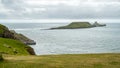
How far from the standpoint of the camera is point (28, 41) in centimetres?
15362

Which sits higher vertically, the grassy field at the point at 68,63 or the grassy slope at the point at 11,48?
the grassy field at the point at 68,63

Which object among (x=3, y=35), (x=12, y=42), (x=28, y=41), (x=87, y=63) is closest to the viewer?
(x=87, y=63)

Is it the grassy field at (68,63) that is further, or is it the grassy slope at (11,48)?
the grassy slope at (11,48)

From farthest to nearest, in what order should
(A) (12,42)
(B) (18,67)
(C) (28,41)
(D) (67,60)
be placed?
1. (C) (28,41)
2. (A) (12,42)
3. (D) (67,60)
4. (B) (18,67)

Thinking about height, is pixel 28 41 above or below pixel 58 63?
below

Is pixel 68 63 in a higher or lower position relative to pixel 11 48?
higher

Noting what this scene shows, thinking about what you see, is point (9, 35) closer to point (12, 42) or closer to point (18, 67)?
point (12, 42)

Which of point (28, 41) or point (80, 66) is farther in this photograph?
point (28, 41)

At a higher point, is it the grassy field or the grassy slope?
the grassy field

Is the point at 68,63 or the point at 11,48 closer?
the point at 68,63

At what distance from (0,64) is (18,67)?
2.60 meters

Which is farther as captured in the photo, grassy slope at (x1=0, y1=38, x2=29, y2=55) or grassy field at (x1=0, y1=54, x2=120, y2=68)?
grassy slope at (x1=0, y1=38, x2=29, y2=55)

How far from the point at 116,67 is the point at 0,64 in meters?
12.6

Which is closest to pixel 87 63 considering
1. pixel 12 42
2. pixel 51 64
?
pixel 51 64
